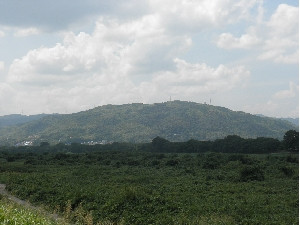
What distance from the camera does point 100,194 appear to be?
32719 mm

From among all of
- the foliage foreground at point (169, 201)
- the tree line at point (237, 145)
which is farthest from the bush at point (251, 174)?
the tree line at point (237, 145)

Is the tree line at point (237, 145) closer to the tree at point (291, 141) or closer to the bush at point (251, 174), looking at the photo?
the tree at point (291, 141)

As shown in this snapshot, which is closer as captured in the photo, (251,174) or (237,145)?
(251,174)

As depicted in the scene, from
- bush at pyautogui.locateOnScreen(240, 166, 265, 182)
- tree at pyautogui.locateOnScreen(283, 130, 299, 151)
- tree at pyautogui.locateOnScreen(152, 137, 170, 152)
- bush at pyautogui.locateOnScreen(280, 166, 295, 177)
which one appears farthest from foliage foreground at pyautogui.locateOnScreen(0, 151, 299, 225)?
tree at pyautogui.locateOnScreen(152, 137, 170, 152)

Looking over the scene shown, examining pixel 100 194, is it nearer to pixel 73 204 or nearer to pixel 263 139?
pixel 73 204

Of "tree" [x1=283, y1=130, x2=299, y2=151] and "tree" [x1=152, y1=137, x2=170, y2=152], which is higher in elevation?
"tree" [x1=283, y1=130, x2=299, y2=151]

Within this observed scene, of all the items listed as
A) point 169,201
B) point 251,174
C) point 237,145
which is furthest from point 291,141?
point 169,201

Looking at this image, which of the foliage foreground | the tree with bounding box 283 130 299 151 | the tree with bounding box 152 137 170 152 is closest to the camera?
the foliage foreground

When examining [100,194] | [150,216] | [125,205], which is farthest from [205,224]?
[100,194]

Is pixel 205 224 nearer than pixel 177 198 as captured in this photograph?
Yes

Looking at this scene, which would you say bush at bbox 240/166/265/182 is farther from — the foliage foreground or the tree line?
the tree line

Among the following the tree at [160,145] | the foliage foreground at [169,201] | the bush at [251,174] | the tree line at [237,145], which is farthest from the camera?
the tree at [160,145]

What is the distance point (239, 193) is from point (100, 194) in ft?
47.6

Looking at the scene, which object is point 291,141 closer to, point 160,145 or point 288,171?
point 288,171
